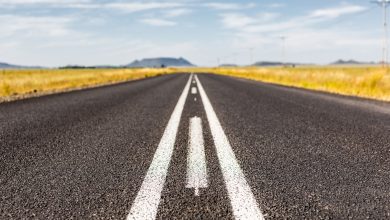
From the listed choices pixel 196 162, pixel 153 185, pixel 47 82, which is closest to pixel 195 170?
pixel 196 162

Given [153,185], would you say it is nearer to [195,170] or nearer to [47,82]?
[195,170]

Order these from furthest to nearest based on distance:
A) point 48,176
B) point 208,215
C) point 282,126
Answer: point 282,126, point 48,176, point 208,215

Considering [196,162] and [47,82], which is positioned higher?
[196,162]

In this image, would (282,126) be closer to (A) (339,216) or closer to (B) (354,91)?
(A) (339,216)

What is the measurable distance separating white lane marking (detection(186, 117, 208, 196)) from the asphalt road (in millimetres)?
13

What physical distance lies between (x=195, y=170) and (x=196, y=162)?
0.96ft

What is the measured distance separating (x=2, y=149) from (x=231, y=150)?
2740 mm

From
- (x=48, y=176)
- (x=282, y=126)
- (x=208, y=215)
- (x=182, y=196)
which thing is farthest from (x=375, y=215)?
(x=282, y=126)

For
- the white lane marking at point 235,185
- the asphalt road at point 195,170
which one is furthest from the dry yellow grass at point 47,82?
the white lane marking at point 235,185

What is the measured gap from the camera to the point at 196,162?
3.88 metres

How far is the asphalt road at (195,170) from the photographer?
8.71 feet

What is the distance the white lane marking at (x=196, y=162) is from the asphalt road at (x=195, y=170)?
0.04 ft

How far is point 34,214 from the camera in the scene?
2590 millimetres

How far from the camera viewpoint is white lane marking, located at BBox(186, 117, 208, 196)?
3.19 meters
